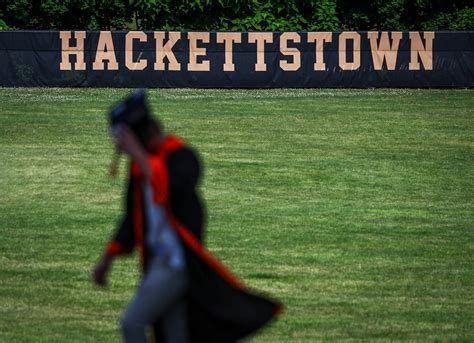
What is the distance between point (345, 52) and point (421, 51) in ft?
8.04

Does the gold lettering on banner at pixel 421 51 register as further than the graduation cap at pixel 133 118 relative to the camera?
Yes

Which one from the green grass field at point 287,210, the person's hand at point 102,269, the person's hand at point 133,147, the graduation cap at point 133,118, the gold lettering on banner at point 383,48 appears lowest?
the green grass field at point 287,210

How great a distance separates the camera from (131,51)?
119 ft

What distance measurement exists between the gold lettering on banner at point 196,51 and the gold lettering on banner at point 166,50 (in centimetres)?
39

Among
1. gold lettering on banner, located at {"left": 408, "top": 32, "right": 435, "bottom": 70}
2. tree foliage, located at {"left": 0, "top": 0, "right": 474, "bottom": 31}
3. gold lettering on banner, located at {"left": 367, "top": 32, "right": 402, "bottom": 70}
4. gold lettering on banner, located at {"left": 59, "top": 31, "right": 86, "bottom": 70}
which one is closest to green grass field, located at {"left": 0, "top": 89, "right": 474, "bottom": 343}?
gold lettering on banner, located at {"left": 59, "top": 31, "right": 86, "bottom": 70}

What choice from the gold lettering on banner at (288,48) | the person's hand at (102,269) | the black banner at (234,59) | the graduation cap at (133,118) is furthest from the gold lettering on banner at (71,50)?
the graduation cap at (133,118)

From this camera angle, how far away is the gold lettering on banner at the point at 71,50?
119 feet

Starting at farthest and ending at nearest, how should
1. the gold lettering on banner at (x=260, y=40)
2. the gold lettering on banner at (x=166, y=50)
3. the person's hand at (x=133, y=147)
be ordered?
the gold lettering on banner at (x=260, y=40) < the gold lettering on banner at (x=166, y=50) < the person's hand at (x=133, y=147)

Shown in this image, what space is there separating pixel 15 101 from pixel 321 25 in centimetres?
1840

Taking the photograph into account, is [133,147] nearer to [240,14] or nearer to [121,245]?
[121,245]

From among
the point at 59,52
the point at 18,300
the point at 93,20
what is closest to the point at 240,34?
the point at 59,52

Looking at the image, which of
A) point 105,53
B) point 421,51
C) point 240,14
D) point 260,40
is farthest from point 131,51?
point 240,14

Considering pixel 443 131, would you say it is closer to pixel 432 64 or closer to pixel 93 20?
pixel 432 64

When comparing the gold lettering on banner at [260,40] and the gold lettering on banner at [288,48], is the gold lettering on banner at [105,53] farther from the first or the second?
the gold lettering on banner at [288,48]
